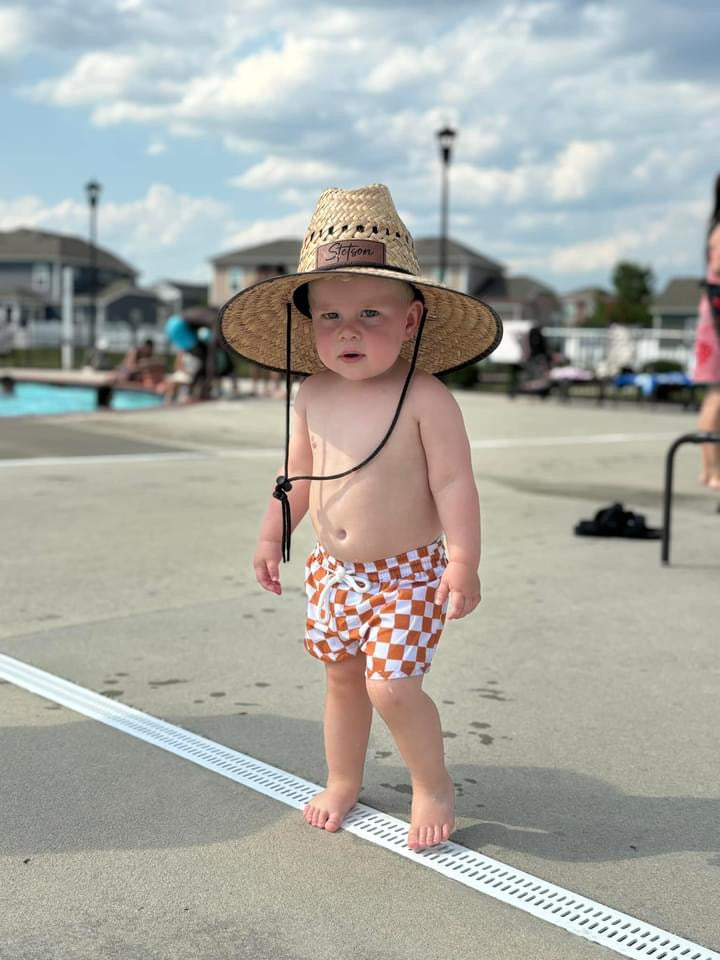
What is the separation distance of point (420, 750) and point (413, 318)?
1.05 meters

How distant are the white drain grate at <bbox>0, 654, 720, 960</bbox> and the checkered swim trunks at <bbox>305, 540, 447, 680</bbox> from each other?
15.9 inches

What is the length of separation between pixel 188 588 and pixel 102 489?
132 inches

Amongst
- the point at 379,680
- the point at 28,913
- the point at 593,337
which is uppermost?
the point at 593,337

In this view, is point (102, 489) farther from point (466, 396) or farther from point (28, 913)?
point (466, 396)

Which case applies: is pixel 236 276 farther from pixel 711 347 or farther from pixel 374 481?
pixel 374 481

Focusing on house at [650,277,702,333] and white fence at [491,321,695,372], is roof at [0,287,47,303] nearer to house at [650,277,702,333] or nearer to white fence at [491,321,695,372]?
house at [650,277,702,333]

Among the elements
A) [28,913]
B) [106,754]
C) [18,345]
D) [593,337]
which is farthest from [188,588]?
[18,345]

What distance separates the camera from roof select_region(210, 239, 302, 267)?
83.1 meters

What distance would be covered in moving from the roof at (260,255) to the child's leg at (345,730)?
81403 millimetres

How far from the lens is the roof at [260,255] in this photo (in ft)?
273

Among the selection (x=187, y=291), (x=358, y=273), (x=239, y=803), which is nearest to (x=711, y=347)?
(x=358, y=273)

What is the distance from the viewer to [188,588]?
529 centimetres

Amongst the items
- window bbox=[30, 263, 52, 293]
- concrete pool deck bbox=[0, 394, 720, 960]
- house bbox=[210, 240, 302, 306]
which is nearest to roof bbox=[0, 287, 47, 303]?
window bbox=[30, 263, 52, 293]

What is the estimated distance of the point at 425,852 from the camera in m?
2.59
